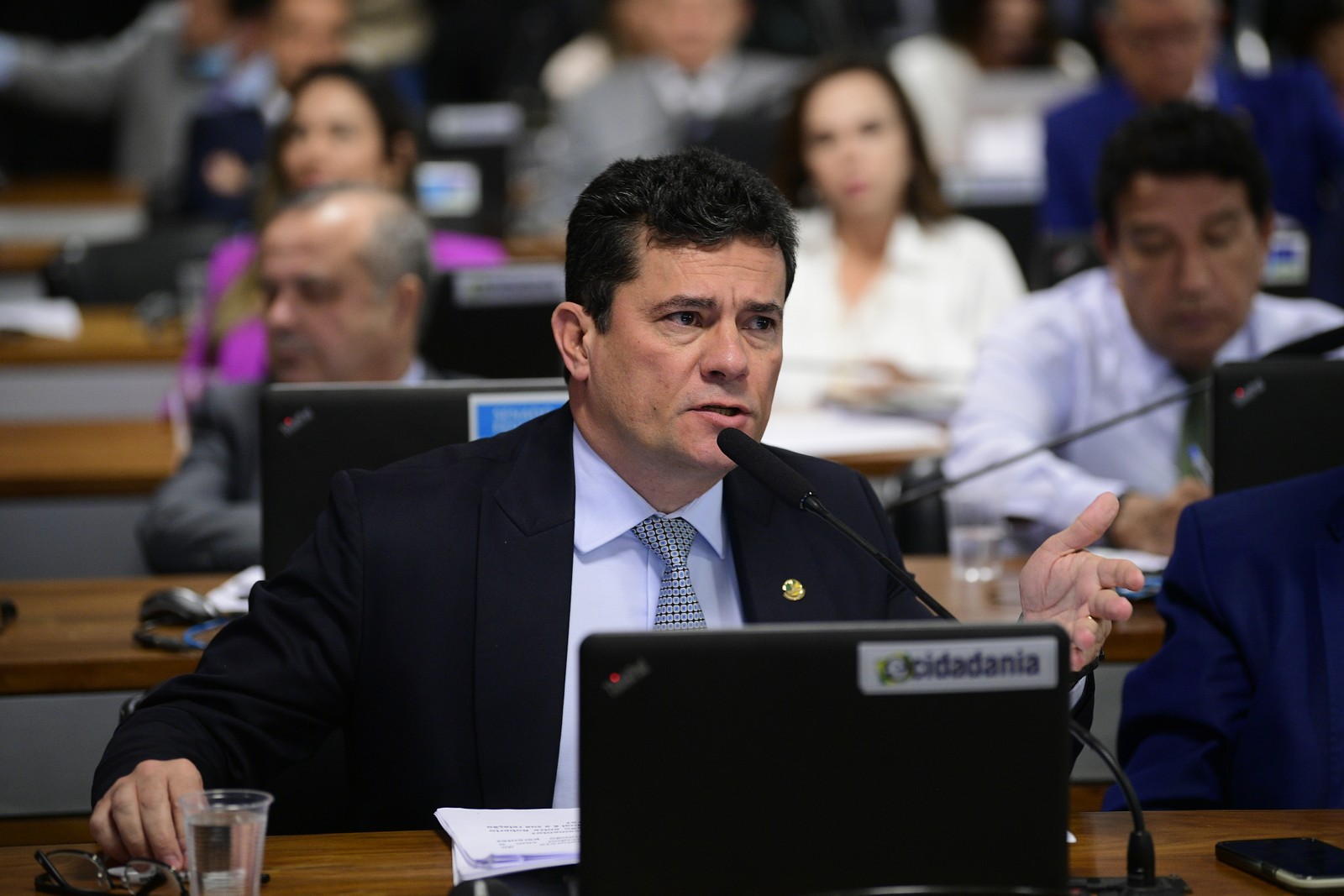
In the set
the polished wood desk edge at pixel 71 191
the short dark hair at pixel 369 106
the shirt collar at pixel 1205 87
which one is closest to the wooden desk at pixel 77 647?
the short dark hair at pixel 369 106

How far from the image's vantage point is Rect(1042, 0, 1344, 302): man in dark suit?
410cm

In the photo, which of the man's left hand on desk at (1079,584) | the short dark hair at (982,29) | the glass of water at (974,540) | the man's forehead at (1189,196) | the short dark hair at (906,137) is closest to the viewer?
the man's left hand on desk at (1079,584)

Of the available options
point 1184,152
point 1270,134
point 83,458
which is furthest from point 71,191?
point 1184,152

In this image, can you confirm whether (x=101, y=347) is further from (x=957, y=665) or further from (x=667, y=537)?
(x=957, y=665)

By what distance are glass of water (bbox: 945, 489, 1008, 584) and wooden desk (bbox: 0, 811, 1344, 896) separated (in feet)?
2.87

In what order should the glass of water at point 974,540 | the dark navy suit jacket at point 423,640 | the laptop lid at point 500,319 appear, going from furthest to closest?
the laptop lid at point 500,319
the glass of water at point 974,540
the dark navy suit jacket at point 423,640

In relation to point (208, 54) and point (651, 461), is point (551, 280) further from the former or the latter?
point (208, 54)

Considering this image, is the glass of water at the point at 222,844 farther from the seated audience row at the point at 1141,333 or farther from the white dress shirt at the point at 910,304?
the white dress shirt at the point at 910,304

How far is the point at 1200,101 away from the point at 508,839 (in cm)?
333

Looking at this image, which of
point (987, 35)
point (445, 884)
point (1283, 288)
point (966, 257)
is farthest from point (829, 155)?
point (445, 884)

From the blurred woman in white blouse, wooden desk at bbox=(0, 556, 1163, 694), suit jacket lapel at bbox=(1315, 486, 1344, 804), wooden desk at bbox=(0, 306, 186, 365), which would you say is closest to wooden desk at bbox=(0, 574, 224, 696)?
wooden desk at bbox=(0, 556, 1163, 694)

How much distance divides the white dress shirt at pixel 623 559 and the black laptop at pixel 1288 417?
769 mm

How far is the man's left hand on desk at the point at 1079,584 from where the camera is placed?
1376 millimetres

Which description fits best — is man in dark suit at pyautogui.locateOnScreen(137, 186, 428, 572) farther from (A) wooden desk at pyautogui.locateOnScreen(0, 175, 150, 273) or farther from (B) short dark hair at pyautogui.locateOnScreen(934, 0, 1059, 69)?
(A) wooden desk at pyautogui.locateOnScreen(0, 175, 150, 273)
